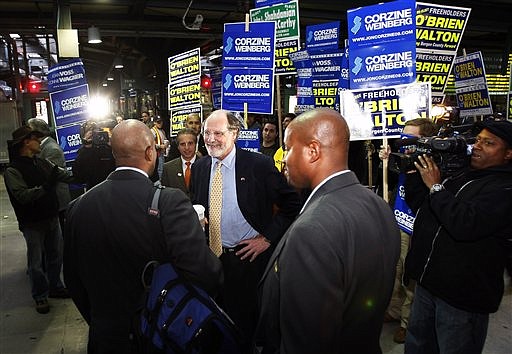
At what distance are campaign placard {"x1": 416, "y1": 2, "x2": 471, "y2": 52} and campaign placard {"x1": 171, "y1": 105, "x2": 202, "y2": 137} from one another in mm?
3539

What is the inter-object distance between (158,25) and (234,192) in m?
8.85

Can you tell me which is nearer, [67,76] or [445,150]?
[445,150]

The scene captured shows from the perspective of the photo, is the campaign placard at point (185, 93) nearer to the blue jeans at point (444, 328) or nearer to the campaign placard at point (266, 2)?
the campaign placard at point (266, 2)

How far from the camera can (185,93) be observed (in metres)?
7.10

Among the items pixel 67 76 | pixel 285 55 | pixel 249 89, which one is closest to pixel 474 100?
pixel 285 55

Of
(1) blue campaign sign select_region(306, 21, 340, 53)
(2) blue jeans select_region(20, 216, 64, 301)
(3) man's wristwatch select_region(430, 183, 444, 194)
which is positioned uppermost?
(1) blue campaign sign select_region(306, 21, 340, 53)

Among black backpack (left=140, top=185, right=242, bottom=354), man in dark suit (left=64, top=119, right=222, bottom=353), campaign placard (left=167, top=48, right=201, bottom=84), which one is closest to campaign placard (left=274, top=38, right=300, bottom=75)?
campaign placard (left=167, top=48, right=201, bottom=84)

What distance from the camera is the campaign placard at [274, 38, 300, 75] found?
6957 mm

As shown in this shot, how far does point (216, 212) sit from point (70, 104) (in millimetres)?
4337

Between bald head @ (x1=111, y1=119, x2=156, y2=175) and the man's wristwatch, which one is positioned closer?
bald head @ (x1=111, y1=119, x2=156, y2=175)

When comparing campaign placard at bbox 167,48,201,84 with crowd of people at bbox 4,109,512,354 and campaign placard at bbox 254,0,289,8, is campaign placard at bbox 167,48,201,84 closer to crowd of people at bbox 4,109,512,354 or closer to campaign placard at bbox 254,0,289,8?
campaign placard at bbox 254,0,289,8

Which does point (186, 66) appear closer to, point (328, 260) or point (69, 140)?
point (69, 140)

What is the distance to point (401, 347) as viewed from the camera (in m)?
3.92

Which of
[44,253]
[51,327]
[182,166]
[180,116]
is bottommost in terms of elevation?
[51,327]
